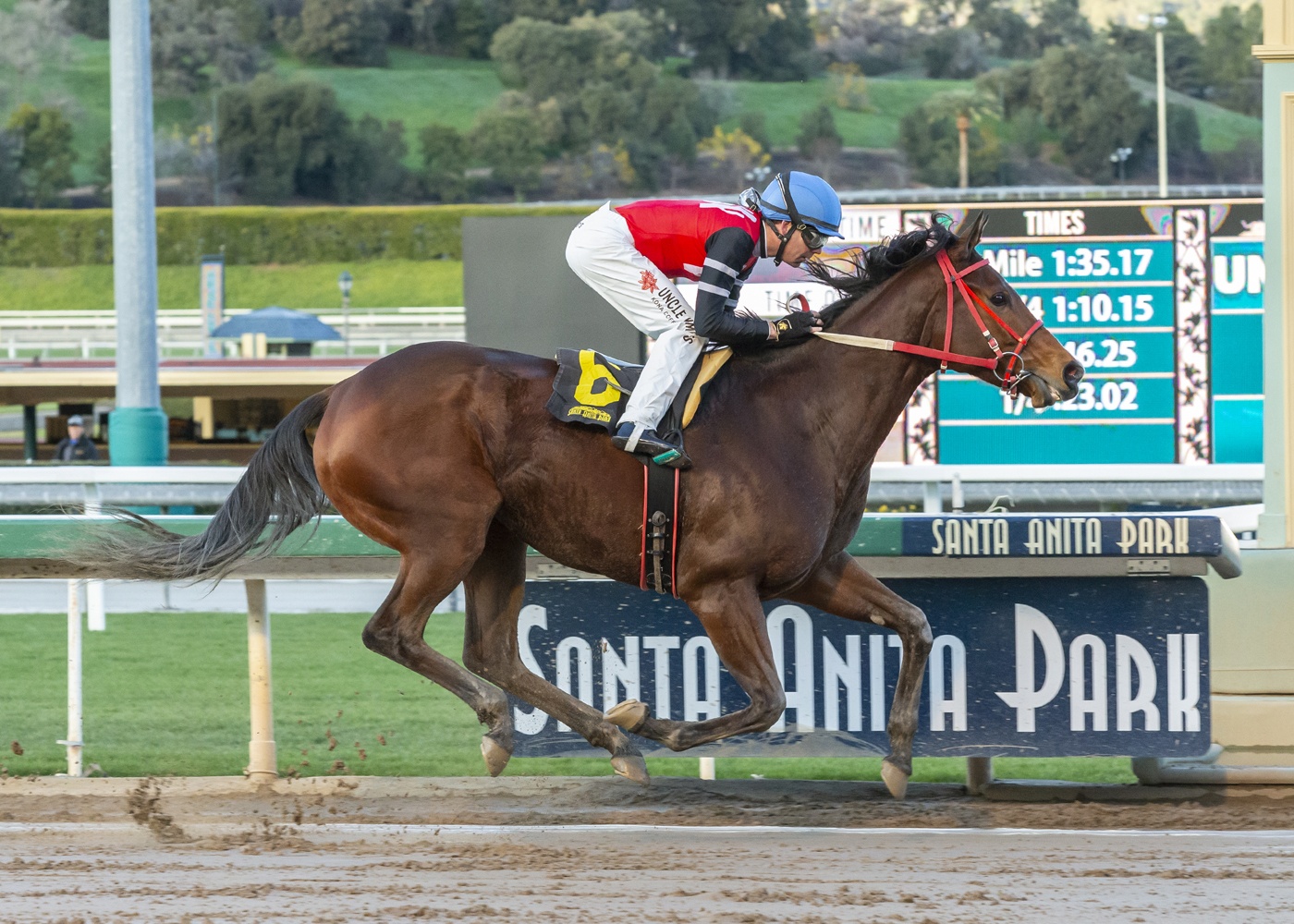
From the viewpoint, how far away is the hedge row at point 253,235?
2128 inches

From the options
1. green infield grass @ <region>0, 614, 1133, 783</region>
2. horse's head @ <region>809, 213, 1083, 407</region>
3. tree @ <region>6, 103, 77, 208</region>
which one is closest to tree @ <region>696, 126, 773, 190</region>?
tree @ <region>6, 103, 77, 208</region>

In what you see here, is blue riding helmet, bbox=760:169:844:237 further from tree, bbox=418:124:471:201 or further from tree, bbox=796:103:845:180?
tree, bbox=796:103:845:180

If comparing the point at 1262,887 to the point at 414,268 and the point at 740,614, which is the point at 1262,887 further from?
the point at 414,268

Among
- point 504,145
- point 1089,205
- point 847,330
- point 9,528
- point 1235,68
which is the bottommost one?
point 9,528

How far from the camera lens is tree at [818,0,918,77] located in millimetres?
94062

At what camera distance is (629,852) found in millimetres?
4336

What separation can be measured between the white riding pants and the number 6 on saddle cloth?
47 mm

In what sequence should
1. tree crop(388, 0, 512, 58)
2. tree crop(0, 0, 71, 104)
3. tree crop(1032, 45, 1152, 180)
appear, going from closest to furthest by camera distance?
tree crop(1032, 45, 1152, 180) → tree crop(0, 0, 71, 104) → tree crop(388, 0, 512, 58)

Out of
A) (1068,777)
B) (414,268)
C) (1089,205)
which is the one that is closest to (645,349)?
(1089,205)

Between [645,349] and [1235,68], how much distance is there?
247 ft

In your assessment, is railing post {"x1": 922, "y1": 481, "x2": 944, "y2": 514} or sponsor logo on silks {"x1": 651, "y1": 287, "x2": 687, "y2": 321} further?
railing post {"x1": 922, "y1": 481, "x2": 944, "y2": 514}

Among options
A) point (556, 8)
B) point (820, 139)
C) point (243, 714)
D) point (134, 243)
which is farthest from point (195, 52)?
point (243, 714)

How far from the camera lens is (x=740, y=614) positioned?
4453 mm

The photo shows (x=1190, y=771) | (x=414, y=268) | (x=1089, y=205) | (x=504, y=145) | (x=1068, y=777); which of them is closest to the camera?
(x=1190, y=771)
